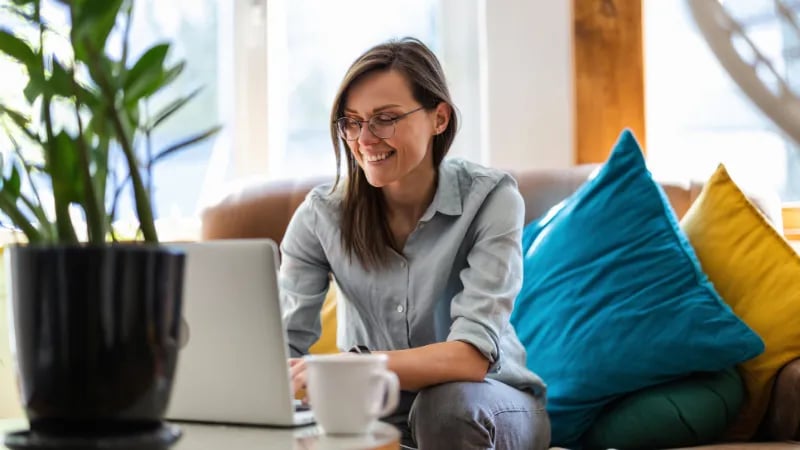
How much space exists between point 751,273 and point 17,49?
146 centimetres

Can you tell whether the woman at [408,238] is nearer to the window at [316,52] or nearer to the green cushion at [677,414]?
the green cushion at [677,414]

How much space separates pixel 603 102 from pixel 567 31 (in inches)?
8.4

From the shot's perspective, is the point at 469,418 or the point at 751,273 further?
the point at 751,273

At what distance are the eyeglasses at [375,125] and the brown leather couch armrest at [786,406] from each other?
0.80 m

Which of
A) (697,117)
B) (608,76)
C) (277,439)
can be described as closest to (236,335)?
(277,439)

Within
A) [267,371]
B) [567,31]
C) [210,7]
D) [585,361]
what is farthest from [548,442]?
[210,7]

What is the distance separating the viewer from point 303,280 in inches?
79.4

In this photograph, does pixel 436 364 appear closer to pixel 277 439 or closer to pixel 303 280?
pixel 303 280

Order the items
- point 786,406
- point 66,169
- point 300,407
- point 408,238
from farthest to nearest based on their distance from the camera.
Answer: point 408,238
point 786,406
point 300,407
point 66,169

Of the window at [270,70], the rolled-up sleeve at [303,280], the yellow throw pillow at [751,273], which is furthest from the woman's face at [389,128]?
the window at [270,70]

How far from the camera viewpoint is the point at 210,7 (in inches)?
127

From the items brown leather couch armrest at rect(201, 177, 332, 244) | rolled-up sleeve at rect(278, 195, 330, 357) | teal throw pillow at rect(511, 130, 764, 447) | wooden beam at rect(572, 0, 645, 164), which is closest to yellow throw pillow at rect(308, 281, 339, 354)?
brown leather couch armrest at rect(201, 177, 332, 244)

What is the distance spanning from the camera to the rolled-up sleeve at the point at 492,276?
179cm

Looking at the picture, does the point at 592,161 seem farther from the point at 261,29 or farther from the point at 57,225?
the point at 57,225
